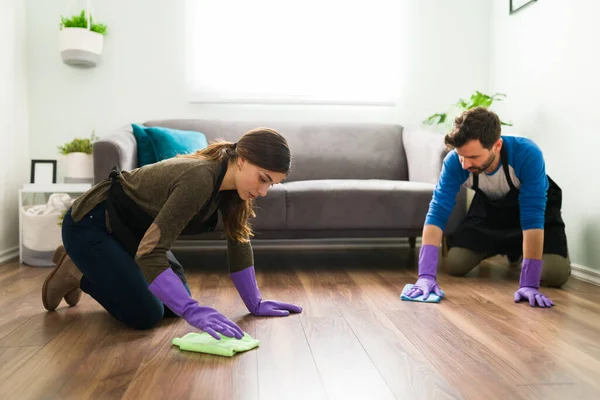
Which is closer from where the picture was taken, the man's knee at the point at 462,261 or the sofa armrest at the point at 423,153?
the man's knee at the point at 462,261

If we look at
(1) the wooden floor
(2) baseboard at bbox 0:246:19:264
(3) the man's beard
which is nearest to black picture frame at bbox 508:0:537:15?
(3) the man's beard

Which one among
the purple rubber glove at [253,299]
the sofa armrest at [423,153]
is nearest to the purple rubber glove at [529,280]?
the purple rubber glove at [253,299]

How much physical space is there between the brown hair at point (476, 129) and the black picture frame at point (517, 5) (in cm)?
153

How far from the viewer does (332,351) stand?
159 centimetres

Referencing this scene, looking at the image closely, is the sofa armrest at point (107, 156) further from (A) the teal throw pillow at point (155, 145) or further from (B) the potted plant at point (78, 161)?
(B) the potted plant at point (78, 161)

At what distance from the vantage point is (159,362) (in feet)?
4.90

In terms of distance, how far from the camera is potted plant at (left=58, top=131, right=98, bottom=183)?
3.32 meters

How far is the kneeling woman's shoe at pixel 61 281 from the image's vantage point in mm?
1999

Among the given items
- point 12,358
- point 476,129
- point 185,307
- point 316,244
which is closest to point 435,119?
point 316,244

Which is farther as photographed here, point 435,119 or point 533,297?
point 435,119

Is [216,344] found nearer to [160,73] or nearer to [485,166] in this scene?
[485,166]

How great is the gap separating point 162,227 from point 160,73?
7.95ft

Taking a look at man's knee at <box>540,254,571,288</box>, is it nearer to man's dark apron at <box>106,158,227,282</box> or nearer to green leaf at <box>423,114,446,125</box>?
green leaf at <box>423,114,446,125</box>

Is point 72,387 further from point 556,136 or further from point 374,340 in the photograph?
point 556,136
